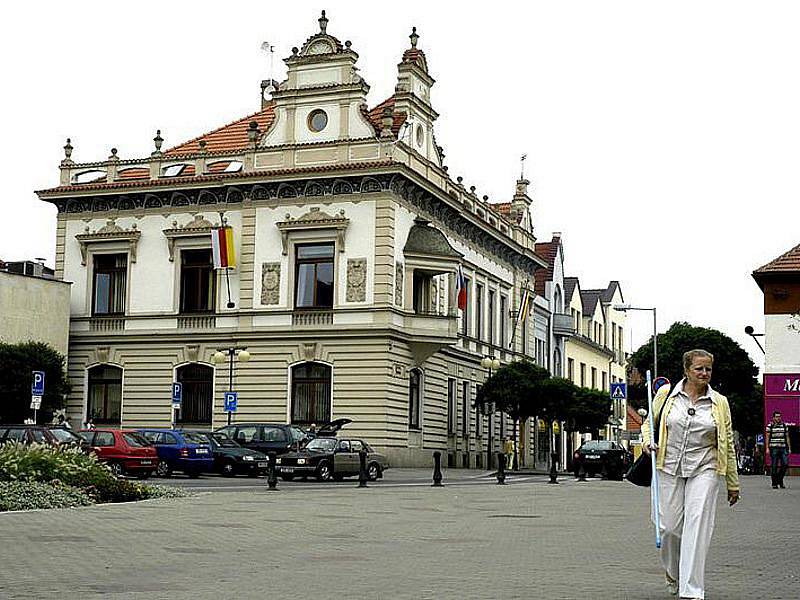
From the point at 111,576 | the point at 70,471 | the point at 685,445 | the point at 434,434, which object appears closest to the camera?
the point at 685,445

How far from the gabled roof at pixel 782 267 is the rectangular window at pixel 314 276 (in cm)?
1599

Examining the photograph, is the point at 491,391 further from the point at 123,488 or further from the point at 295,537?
the point at 295,537

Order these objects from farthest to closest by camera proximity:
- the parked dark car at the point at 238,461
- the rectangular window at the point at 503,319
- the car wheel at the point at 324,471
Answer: the rectangular window at the point at 503,319, the parked dark car at the point at 238,461, the car wheel at the point at 324,471

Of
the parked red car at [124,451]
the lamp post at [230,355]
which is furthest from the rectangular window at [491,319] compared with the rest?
the parked red car at [124,451]

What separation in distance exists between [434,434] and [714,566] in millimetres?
41070

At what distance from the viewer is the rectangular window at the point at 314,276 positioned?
50.3 metres

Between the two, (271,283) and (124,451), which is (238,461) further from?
(271,283)

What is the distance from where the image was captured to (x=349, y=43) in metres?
50.3

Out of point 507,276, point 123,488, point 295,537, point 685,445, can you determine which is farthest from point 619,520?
point 507,276

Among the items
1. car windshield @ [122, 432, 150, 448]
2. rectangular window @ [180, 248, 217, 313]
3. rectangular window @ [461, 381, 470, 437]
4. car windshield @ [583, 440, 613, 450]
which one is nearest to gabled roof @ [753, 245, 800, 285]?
car windshield @ [583, 440, 613, 450]

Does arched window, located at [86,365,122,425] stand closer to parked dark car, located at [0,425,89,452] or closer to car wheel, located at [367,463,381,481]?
car wheel, located at [367,463,381,481]

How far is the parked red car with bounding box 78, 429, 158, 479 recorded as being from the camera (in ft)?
111

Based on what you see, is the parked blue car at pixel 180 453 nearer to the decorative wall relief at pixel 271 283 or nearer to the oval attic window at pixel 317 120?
the decorative wall relief at pixel 271 283

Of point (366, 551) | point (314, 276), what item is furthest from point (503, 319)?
point (366, 551)
